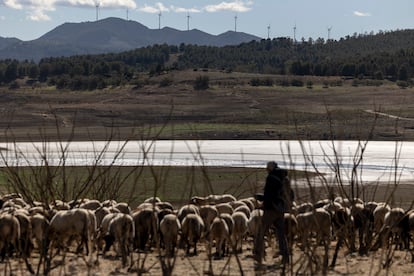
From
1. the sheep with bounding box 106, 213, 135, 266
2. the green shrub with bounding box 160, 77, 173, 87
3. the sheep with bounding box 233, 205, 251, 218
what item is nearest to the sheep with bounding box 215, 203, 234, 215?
the sheep with bounding box 233, 205, 251, 218

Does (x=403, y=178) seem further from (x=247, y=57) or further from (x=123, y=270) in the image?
(x=247, y=57)

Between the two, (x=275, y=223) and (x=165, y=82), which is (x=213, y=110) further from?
(x=275, y=223)

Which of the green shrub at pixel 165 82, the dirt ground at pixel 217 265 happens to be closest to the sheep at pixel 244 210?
the dirt ground at pixel 217 265

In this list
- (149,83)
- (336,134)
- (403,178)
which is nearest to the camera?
(403,178)

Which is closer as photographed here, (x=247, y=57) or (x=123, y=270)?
(x=123, y=270)

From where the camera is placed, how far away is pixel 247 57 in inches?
6531

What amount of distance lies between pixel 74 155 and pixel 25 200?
26.8 metres

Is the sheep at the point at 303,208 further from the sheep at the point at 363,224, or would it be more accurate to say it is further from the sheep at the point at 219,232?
the sheep at the point at 219,232

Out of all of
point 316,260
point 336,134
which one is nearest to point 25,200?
point 316,260

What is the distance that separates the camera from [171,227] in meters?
17.0

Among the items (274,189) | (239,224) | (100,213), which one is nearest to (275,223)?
(274,189)

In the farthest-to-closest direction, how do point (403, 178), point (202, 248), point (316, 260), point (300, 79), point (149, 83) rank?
point (300, 79) < point (149, 83) < point (403, 178) < point (202, 248) < point (316, 260)

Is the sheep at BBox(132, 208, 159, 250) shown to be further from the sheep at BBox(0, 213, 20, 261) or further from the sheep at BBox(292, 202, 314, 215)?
the sheep at BBox(292, 202, 314, 215)

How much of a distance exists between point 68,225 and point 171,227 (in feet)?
6.82
